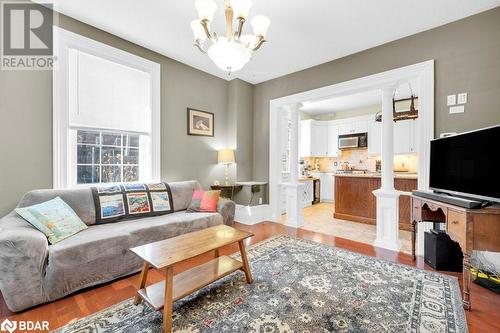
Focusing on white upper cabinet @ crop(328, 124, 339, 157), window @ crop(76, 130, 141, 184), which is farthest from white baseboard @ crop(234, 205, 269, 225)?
white upper cabinet @ crop(328, 124, 339, 157)

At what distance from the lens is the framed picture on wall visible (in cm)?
395

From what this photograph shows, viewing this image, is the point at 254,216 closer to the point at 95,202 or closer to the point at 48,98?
the point at 95,202

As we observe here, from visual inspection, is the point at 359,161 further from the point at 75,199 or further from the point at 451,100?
the point at 75,199

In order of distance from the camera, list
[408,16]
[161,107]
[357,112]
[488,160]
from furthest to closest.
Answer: [357,112]
[161,107]
[408,16]
[488,160]

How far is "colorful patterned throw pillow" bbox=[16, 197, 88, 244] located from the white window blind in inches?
41.7

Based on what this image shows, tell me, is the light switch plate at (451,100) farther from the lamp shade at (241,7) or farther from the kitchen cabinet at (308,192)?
the kitchen cabinet at (308,192)

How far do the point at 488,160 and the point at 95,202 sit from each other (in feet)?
13.0

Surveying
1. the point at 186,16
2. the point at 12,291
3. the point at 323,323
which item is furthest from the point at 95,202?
the point at 323,323

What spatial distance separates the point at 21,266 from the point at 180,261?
1.26 metres

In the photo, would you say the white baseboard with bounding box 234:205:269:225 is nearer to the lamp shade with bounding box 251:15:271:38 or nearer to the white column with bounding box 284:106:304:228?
the white column with bounding box 284:106:304:228

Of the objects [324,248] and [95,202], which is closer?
[95,202]

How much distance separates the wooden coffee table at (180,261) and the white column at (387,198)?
7.12 feet

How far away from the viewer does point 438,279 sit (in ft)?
7.23

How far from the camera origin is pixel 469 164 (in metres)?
2.02
